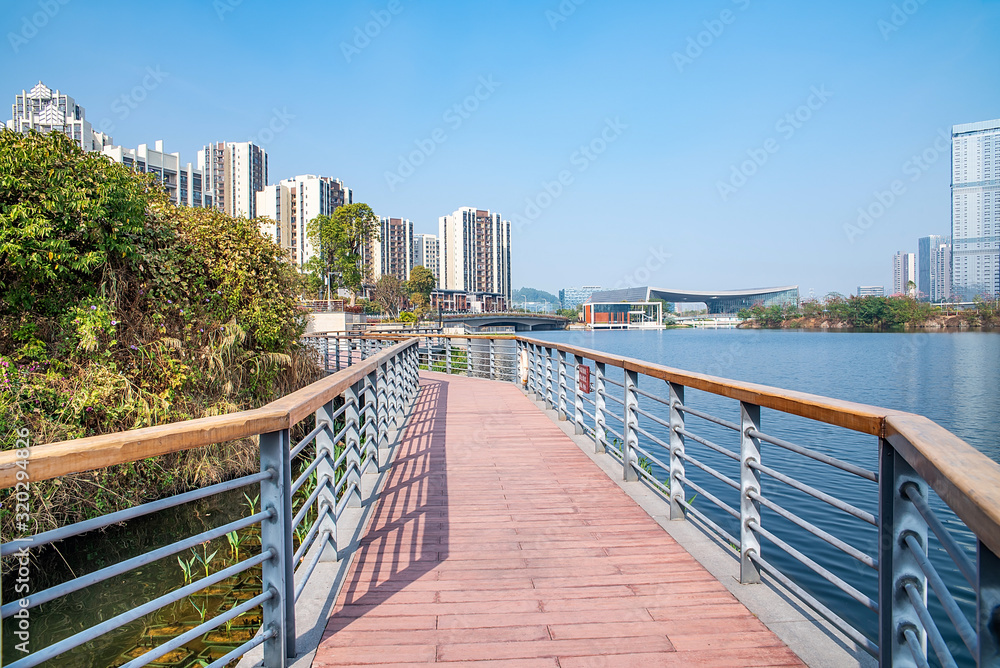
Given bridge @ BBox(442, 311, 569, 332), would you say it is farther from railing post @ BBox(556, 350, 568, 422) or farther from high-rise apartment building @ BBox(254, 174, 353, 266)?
railing post @ BBox(556, 350, 568, 422)

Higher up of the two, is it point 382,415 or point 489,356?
point 489,356

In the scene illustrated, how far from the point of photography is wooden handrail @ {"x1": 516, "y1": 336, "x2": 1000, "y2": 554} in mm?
1086

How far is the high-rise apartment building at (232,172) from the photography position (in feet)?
363

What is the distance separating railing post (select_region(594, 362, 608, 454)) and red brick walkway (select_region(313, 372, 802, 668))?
66cm

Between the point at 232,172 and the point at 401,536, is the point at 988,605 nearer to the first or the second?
the point at 401,536

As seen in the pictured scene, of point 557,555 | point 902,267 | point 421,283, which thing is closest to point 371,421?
point 557,555

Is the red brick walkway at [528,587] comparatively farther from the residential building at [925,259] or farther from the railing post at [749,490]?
the residential building at [925,259]

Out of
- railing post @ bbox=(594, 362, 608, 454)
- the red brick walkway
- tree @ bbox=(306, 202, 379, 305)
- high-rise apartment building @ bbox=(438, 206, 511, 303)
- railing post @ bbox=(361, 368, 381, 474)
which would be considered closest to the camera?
the red brick walkway

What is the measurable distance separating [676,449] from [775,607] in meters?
1.13

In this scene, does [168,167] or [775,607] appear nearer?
[775,607]

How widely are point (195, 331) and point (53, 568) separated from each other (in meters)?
3.48

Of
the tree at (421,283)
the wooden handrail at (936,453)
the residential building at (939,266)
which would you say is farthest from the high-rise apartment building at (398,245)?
the wooden handrail at (936,453)

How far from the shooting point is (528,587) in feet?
9.04

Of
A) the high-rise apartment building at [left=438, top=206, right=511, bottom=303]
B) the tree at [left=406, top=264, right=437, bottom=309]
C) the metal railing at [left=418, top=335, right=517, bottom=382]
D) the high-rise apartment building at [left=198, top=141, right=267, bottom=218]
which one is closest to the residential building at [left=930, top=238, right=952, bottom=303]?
the high-rise apartment building at [left=438, top=206, right=511, bottom=303]
